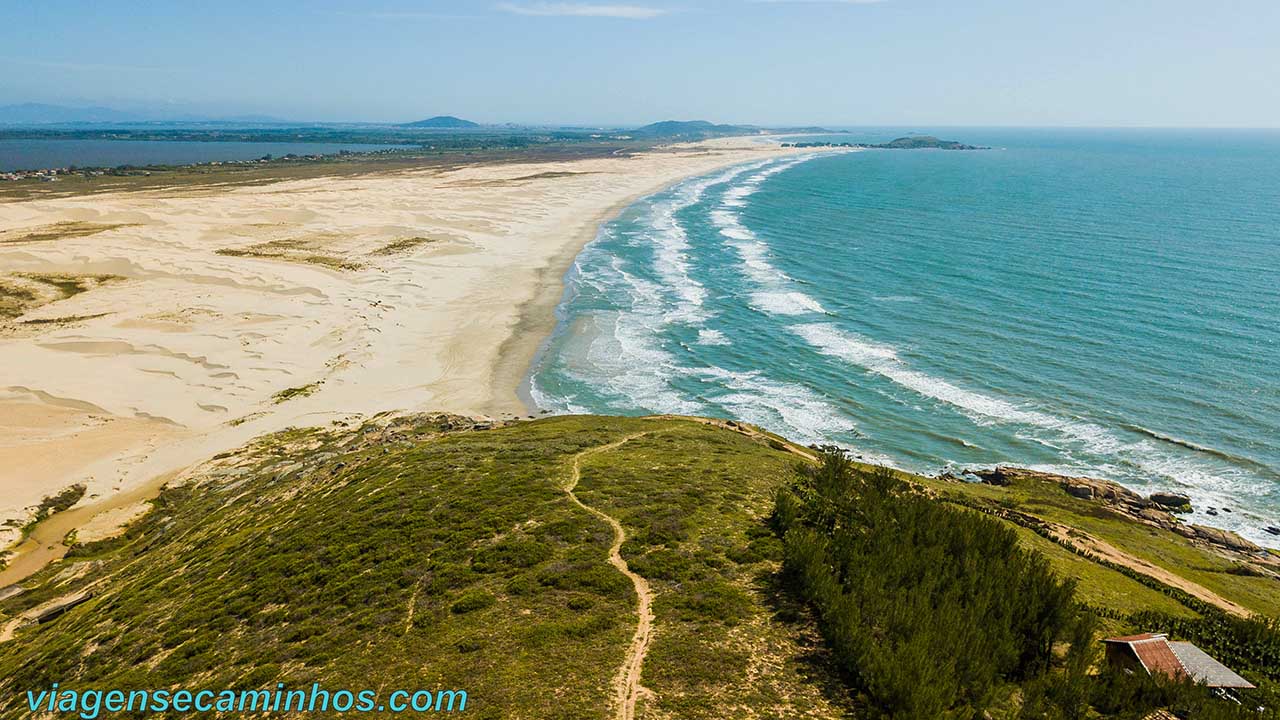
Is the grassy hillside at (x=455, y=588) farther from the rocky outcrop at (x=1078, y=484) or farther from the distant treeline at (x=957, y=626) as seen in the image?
the rocky outcrop at (x=1078, y=484)

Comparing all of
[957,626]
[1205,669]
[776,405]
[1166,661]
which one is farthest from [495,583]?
[776,405]

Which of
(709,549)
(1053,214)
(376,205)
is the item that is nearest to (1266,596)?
(709,549)

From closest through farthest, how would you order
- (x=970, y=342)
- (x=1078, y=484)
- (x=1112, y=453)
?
(x=1078, y=484) < (x=1112, y=453) < (x=970, y=342)

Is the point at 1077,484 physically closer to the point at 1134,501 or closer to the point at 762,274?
the point at 1134,501

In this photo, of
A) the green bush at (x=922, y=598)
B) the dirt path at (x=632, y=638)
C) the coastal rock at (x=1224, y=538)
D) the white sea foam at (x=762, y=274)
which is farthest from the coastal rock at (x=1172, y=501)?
the white sea foam at (x=762, y=274)

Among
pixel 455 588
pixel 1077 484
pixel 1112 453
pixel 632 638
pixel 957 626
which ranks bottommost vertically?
pixel 1112 453

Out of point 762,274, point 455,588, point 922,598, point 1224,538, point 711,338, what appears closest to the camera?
point 922,598
